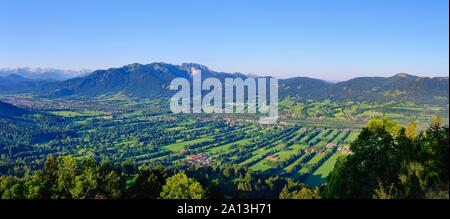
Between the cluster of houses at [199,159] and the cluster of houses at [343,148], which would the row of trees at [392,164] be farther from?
the cluster of houses at [343,148]

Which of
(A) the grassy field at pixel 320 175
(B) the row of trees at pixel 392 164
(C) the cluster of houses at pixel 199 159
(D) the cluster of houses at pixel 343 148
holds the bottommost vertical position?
(C) the cluster of houses at pixel 199 159

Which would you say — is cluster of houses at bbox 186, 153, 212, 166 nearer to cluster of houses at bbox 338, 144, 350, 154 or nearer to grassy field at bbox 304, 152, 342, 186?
grassy field at bbox 304, 152, 342, 186

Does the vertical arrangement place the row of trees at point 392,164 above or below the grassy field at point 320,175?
above

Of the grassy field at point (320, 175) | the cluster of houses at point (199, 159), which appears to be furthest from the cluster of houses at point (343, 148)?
the cluster of houses at point (199, 159)

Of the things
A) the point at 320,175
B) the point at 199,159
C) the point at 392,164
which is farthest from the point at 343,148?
the point at 392,164

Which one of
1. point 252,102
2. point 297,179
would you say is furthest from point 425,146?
point 252,102

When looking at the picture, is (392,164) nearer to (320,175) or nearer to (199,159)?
(320,175)

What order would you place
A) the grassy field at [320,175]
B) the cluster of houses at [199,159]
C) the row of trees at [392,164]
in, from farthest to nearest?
the cluster of houses at [199,159] → the grassy field at [320,175] → the row of trees at [392,164]
